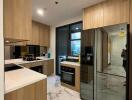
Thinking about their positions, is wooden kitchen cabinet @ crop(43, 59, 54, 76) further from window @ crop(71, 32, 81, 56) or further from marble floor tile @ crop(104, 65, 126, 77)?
marble floor tile @ crop(104, 65, 126, 77)

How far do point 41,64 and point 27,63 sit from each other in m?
0.77

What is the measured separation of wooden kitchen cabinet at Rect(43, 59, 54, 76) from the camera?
183 inches

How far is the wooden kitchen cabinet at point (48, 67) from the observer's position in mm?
4648

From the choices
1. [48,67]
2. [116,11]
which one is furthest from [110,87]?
[48,67]

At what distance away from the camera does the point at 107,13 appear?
254 centimetres

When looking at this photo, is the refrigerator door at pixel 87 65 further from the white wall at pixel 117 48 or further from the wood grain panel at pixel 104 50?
the white wall at pixel 117 48

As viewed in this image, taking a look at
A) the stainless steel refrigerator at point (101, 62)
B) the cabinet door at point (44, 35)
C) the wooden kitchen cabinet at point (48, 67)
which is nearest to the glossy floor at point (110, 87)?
the stainless steel refrigerator at point (101, 62)

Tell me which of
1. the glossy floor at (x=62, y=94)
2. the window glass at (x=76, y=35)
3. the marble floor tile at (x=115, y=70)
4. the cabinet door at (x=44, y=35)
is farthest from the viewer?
the cabinet door at (x=44, y=35)

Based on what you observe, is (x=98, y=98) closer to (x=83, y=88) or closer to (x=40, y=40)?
(x=83, y=88)

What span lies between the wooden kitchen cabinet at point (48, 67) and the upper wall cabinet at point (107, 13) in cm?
249

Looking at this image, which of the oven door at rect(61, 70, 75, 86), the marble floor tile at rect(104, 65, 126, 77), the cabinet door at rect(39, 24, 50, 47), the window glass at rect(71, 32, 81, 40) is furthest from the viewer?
the cabinet door at rect(39, 24, 50, 47)

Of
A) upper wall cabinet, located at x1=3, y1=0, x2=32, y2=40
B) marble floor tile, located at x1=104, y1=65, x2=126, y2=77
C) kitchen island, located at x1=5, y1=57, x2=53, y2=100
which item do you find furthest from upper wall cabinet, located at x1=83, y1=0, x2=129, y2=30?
kitchen island, located at x1=5, y1=57, x2=53, y2=100

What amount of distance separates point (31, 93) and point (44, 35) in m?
3.95

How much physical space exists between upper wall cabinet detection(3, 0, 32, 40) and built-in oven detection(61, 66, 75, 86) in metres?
2.30
